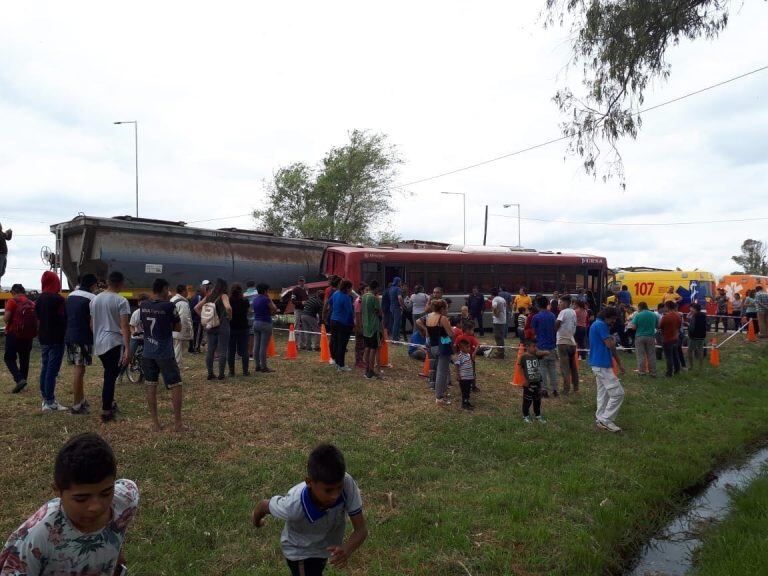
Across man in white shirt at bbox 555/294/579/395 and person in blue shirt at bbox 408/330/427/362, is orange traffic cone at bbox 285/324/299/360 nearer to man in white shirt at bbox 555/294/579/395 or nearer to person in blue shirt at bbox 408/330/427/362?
person in blue shirt at bbox 408/330/427/362

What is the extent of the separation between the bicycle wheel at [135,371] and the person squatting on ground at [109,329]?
9.51 feet

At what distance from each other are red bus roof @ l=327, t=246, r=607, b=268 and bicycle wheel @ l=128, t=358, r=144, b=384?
980 centimetres

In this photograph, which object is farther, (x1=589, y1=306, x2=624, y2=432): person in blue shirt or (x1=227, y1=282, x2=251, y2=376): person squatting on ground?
(x1=227, y1=282, x2=251, y2=376): person squatting on ground

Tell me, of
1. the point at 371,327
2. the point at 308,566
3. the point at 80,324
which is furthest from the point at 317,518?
the point at 371,327

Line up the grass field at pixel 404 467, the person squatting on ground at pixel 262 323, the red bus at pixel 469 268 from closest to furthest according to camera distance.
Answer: the grass field at pixel 404 467 → the person squatting on ground at pixel 262 323 → the red bus at pixel 469 268

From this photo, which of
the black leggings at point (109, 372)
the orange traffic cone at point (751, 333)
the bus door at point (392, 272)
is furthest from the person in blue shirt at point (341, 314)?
the orange traffic cone at point (751, 333)

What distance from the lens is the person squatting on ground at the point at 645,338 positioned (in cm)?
1366

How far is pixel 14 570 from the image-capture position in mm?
2240

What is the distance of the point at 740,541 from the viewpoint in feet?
18.9

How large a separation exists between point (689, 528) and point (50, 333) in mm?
8480

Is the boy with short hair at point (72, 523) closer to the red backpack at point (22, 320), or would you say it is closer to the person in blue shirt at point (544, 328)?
the red backpack at point (22, 320)

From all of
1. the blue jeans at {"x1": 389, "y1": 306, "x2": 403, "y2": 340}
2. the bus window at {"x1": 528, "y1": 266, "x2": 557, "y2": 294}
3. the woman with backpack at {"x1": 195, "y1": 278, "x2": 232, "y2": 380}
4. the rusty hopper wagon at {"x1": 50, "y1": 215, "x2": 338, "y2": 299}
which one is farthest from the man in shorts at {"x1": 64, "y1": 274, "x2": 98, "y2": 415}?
the bus window at {"x1": 528, "y1": 266, "x2": 557, "y2": 294}

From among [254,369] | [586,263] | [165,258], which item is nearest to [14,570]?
[254,369]

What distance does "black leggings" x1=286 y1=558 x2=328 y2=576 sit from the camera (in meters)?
3.34
